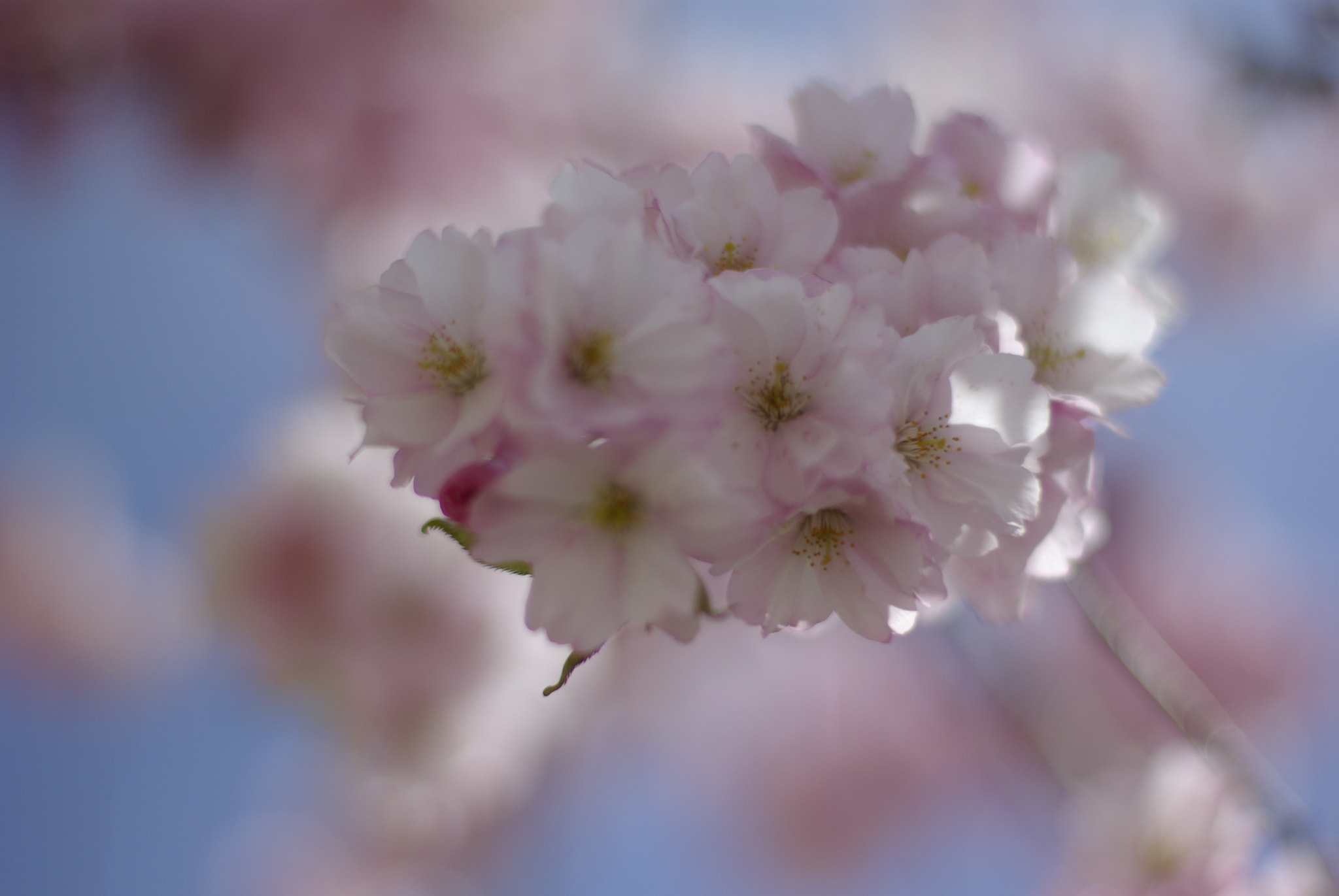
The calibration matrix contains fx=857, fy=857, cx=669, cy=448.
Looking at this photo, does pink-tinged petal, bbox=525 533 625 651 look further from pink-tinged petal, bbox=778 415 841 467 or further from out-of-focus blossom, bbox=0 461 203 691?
out-of-focus blossom, bbox=0 461 203 691

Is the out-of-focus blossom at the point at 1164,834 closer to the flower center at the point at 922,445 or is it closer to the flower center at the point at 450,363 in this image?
the flower center at the point at 922,445

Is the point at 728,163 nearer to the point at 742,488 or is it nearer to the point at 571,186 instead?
the point at 571,186

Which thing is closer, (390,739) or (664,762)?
(390,739)

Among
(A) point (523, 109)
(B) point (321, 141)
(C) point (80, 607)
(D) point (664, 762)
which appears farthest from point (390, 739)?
(C) point (80, 607)

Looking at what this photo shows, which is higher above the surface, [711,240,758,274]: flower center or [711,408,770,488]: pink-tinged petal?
[711,240,758,274]: flower center

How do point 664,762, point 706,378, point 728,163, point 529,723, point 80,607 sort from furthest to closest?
1. point 80,607
2. point 664,762
3. point 529,723
4. point 728,163
5. point 706,378

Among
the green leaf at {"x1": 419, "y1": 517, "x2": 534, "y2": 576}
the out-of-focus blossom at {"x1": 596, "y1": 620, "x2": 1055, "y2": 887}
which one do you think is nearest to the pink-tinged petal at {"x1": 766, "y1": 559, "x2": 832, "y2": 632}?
the green leaf at {"x1": 419, "y1": 517, "x2": 534, "y2": 576}
